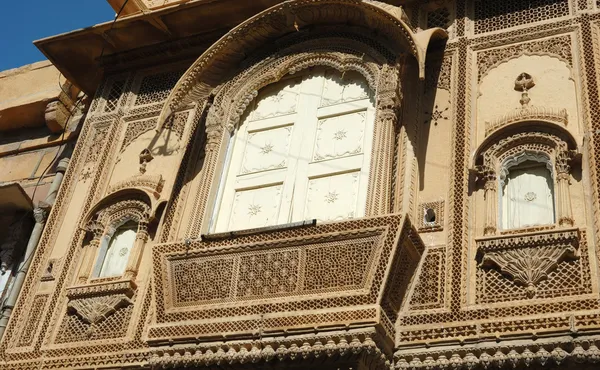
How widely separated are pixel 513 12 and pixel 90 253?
4.57 metres

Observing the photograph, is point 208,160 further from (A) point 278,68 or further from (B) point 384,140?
(B) point 384,140

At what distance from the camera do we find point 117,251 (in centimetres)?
834

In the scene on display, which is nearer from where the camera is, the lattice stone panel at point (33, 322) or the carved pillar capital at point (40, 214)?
the lattice stone panel at point (33, 322)

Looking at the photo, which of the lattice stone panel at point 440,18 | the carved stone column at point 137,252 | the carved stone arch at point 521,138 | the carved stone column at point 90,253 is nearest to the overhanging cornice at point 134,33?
the lattice stone panel at point 440,18

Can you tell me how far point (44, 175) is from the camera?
10477 millimetres

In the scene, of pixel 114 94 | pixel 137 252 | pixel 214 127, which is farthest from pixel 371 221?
pixel 114 94

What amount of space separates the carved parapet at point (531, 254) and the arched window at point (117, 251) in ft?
11.5

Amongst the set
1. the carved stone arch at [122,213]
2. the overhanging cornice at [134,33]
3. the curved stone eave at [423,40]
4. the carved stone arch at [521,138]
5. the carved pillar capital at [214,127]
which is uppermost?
the overhanging cornice at [134,33]

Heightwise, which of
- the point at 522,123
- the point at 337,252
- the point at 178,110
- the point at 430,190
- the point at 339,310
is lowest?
the point at 339,310

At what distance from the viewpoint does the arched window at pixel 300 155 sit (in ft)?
23.1

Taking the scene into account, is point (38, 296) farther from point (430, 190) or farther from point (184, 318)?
point (430, 190)

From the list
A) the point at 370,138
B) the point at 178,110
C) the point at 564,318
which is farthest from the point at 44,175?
the point at 564,318

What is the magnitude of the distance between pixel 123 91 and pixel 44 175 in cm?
157

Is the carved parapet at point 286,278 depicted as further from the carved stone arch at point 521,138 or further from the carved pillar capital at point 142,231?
the carved pillar capital at point 142,231
